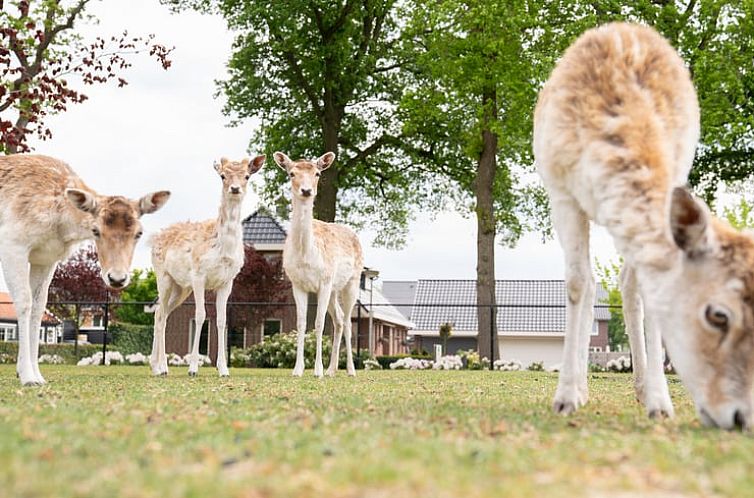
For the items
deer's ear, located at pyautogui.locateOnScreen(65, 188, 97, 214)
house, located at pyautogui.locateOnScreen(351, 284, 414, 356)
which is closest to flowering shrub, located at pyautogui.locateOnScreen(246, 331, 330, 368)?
deer's ear, located at pyautogui.locateOnScreen(65, 188, 97, 214)

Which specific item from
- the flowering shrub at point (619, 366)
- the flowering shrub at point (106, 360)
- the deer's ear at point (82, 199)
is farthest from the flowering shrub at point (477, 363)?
the deer's ear at point (82, 199)

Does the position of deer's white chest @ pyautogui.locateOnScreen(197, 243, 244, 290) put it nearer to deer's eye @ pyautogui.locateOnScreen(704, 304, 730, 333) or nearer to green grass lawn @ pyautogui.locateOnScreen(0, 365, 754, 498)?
green grass lawn @ pyautogui.locateOnScreen(0, 365, 754, 498)

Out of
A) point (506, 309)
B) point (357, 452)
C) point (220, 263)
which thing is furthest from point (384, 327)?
point (357, 452)

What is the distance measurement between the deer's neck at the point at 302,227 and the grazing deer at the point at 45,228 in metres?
3.70

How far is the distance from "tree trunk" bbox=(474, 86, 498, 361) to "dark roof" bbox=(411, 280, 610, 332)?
27677 mm

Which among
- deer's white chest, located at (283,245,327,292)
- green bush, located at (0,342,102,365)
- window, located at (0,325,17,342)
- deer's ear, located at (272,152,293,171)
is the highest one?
deer's ear, located at (272,152,293,171)

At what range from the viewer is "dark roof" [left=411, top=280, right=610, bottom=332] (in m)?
56.9

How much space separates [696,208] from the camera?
4.59m

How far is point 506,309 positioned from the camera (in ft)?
196

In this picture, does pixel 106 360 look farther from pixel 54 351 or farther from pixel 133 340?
pixel 133 340

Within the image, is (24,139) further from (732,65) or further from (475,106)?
(732,65)

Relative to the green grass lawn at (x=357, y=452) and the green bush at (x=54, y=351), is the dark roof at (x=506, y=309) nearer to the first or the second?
the green bush at (x=54, y=351)

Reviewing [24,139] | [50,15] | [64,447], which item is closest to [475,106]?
[50,15]

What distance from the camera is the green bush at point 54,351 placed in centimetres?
2625
